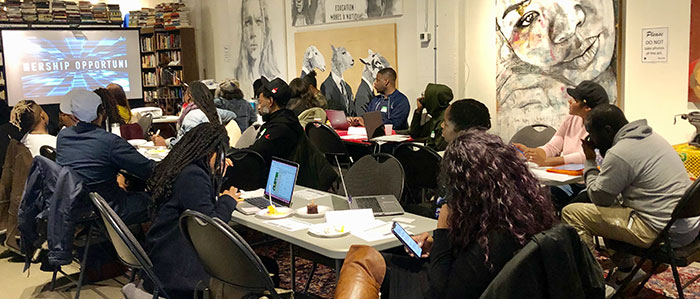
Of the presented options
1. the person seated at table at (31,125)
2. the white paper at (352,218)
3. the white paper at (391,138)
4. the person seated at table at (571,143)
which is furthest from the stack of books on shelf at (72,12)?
the white paper at (352,218)

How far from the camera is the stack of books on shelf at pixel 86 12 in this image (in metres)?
11.5

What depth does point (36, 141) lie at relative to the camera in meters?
5.19

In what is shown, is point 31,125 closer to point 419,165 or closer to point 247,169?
point 247,169

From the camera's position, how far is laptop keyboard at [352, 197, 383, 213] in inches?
133

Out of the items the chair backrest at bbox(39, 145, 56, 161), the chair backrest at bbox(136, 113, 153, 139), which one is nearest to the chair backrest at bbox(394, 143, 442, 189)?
the chair backrest at bbox(39, 145, 56, 161)

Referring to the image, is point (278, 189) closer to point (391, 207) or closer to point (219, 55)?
point (391, 207)

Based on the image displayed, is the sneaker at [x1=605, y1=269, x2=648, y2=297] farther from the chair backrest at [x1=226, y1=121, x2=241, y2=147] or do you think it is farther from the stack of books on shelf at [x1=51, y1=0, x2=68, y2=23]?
the stack of books on shelf at [x1=51, y1=0, x2=68, y2=23]

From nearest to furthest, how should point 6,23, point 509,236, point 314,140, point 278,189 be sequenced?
point 509,236 → point 278,189 → point 314,140 → point 6,23

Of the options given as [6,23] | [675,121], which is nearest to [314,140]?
[675,121]

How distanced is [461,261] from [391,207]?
1.44 meters

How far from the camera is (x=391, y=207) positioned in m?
3.38

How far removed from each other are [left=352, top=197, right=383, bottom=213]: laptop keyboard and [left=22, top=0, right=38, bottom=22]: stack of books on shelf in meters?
9.52

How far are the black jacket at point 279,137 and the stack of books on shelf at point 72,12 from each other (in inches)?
327

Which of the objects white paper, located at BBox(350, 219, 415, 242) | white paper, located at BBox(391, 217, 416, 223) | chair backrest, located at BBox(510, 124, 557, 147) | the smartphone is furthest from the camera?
chair backrest, located at BBox(510, 124, 557, 147)
